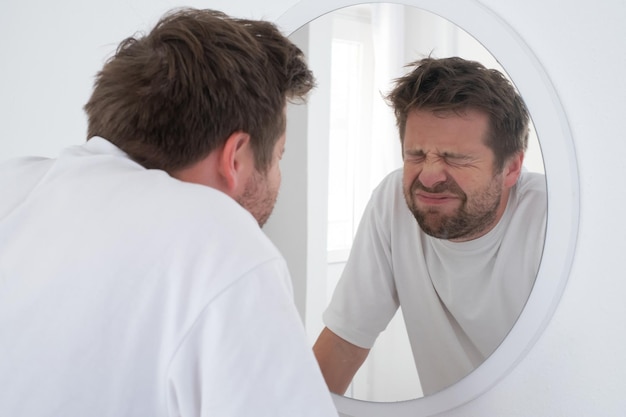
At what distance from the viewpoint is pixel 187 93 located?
779 millimetres

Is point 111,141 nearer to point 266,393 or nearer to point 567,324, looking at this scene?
point 266,393

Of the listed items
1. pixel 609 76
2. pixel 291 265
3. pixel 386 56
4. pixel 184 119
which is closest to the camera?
pixel 184 119

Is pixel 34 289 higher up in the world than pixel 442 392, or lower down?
higher up

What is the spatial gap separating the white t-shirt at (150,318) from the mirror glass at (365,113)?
0.43 meters

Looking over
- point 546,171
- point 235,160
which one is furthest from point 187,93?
point 546,171

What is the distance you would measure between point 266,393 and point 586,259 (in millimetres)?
567

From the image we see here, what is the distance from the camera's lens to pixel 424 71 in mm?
1010

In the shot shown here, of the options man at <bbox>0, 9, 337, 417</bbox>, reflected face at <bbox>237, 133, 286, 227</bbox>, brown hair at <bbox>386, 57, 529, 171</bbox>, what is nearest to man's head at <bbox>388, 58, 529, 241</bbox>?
brown hair at <bbox>386, 57, 529, 171</bbox>

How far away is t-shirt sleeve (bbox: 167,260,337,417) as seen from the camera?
63cm

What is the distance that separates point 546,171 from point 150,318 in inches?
24.6

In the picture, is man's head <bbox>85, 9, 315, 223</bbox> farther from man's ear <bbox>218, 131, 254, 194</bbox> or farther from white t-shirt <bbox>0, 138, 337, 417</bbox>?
white t-shirt <bbox>0, 138, 337, 417</bbox>

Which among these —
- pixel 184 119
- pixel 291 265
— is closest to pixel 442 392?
pixel 291 265

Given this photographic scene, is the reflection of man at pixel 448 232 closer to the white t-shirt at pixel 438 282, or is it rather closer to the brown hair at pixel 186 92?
the white t-shirt at pixel 438 282

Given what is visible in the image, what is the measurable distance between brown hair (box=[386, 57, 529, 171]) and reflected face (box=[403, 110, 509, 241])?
1 centimetres
